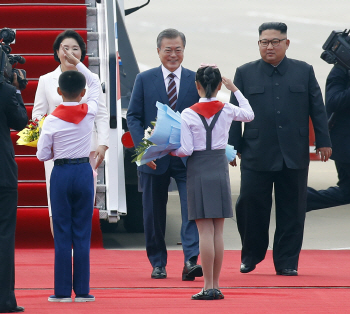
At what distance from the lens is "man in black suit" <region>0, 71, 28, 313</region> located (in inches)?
171

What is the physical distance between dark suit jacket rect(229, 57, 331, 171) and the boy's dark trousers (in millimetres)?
1534

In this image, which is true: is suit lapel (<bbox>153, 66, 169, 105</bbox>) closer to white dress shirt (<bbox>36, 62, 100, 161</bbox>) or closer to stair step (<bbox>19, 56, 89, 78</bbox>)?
white dress shirt (<bbox>36, 62, 100, 161</bbox>)

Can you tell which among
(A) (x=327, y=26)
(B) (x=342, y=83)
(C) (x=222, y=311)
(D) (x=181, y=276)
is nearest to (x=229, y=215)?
(C) (x=222, y=311)

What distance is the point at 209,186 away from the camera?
476cm

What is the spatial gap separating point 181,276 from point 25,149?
2.60 metres

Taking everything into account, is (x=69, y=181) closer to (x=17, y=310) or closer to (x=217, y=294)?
(x=17, y=310)

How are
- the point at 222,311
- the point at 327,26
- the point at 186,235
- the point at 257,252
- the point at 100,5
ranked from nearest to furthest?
1. the point at 222,311
2. the point at 186,235
3. the point at 257,252
4. the point at 100,5
5. the point at 327,26

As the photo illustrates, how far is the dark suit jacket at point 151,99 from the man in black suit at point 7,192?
1.34 metres

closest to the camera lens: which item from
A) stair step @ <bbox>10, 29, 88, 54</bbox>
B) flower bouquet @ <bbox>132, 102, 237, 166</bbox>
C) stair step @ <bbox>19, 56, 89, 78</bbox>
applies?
flower bouquet @ <bbox>132, 102, 237, 166</bbox>

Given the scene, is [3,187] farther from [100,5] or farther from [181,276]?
[100,5]

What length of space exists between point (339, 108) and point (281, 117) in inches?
50.2

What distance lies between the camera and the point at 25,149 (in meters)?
7.67

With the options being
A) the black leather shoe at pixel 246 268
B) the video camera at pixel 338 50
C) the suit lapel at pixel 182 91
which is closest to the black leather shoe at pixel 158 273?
the black leather shoe at pixel 246 268

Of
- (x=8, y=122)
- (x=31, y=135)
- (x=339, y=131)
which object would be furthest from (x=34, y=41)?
(x=8, y=122)
